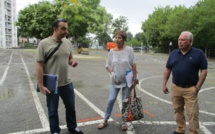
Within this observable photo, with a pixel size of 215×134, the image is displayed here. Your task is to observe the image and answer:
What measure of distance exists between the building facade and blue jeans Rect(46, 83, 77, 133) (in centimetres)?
8740

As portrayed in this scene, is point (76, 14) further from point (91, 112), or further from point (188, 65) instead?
point (188, 65)

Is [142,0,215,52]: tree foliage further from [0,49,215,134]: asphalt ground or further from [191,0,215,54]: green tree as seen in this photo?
[0,49,215,134]: asphalt ground

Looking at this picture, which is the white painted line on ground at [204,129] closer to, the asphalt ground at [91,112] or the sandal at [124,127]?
the asphalt ground at [91,112]

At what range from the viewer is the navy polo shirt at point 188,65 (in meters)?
3.59

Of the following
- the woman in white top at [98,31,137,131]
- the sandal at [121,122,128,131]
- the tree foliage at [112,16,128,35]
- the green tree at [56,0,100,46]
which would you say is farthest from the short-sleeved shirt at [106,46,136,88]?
the tree foliage at [112,16,128,35]

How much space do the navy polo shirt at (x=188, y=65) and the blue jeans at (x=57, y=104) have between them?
1.79 meters

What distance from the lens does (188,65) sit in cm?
363

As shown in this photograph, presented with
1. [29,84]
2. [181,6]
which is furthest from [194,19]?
[29,84]

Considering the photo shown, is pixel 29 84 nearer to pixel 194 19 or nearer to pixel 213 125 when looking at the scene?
pixel 213 125

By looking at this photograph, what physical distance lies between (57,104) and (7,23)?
96344 millimetres

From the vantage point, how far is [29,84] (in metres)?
8.85

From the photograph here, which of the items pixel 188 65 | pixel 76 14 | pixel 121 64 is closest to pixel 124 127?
pixel 121 64

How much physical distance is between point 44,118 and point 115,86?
1.75 metres

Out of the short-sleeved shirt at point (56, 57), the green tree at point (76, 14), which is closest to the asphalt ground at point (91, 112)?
the short-sleeved shirt at point (56, 57)
